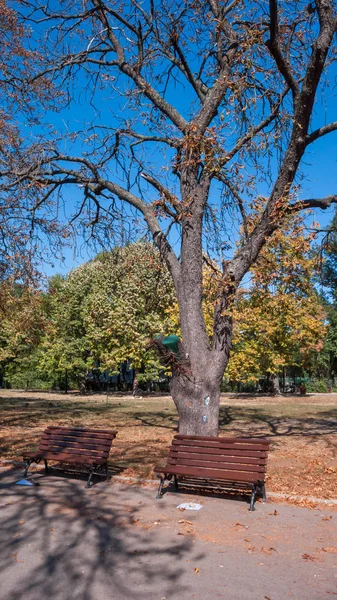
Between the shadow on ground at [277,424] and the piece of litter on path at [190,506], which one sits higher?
the shadow on ground at [277,424]

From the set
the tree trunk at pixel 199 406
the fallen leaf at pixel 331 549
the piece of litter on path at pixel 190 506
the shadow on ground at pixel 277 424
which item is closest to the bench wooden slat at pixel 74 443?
the tree trunk at pixel 199 406

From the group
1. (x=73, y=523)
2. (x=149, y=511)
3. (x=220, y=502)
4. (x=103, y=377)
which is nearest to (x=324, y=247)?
(x=220, y=502)

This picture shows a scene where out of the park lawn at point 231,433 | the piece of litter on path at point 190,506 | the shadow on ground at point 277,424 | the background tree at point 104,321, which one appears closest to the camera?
the piece of litter on path at point 190,506

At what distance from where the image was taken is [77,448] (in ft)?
27.3

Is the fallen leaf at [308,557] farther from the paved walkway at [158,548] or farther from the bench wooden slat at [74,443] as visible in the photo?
the bench wooden slat at [74,443]

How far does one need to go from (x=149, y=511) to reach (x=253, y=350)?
90.9ft

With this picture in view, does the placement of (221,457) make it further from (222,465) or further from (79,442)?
(79,442)

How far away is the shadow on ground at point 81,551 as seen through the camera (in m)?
4.21

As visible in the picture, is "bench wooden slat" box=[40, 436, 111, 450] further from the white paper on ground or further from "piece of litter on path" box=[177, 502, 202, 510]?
"piece of litter on path" box=[177, 502, 202, 510]

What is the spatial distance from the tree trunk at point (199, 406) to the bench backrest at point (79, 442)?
144 cm

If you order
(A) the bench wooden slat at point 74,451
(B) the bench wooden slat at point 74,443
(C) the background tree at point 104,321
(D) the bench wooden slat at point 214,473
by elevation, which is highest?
(C) the background tree at point 104,321

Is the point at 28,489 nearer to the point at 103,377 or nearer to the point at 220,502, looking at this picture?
the point at 220,502

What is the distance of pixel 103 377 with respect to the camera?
55469mm

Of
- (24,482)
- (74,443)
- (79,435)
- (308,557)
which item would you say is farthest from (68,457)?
(308,557)
